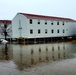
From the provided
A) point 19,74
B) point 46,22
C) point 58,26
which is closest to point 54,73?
point 19,74

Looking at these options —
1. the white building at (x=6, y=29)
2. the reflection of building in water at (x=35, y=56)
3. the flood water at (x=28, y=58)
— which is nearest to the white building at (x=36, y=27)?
the white building at (x=6, y=29)

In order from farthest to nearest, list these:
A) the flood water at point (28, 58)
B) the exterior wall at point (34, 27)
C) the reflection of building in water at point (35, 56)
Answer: the exterior wall at point (34, 27) < the reflection of building in water at point (35, 56) < the flood water at point (28, 58)

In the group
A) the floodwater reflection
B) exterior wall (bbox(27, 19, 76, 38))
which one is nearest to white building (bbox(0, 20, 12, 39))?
exterior wall (bbox(27, 19, 76, 38))

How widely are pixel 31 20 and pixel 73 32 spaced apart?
780 inches

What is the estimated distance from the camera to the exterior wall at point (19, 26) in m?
49.1

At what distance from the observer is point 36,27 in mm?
51062

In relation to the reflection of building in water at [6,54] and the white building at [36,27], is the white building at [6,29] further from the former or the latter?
the reflection of building in water at [6,54]

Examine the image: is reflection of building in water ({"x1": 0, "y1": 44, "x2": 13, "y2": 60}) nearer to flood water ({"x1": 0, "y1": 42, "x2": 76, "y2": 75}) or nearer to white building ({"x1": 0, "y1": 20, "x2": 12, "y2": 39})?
flood water ({"x1": 0, "y1": 42, "x2": 76, "y2": 75})

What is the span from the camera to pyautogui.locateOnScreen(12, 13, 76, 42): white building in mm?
49094

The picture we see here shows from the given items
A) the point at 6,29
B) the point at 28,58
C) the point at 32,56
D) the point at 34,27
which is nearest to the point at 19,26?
the point at 34,27

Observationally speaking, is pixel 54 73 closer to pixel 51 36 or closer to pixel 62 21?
pixel 51 36

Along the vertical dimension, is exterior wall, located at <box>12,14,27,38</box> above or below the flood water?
above

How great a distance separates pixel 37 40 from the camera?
169ft

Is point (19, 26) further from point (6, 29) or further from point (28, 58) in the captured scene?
point (28, 58)
